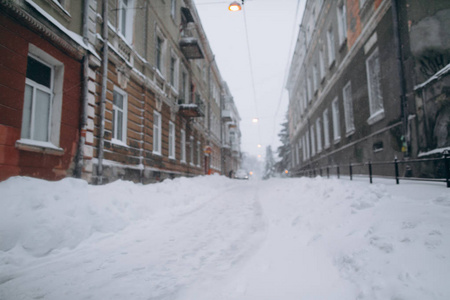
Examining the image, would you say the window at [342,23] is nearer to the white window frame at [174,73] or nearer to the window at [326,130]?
the window at [326,130]

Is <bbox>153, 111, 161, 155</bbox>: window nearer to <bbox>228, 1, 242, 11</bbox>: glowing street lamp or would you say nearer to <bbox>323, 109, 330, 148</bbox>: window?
<bbox>228, 1, 242, 11</bbox>: glowing street lamp

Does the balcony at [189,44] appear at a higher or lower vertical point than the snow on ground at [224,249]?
higher

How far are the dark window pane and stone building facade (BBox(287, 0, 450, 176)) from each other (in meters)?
9.28

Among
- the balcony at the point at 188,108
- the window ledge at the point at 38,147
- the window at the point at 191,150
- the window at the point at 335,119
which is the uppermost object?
the balcony at the point at 188,108

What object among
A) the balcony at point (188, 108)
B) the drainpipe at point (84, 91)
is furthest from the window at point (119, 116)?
the balcony at point (188, 108)

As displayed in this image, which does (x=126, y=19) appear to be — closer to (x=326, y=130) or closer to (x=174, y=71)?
(x=174, y=71)

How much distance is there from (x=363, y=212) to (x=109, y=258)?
369cm

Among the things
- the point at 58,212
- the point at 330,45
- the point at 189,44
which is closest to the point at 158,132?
the point at 189,44

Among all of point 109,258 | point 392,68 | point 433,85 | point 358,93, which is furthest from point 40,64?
point 358,93

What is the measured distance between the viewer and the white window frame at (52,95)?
235 inches

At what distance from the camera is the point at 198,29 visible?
66.9 ft

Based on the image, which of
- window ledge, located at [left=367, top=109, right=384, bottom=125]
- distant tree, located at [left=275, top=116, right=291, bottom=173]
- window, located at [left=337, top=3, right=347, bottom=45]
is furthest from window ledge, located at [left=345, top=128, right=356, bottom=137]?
distant tree, located at [left=275, top=116, right=291, bottom=173]

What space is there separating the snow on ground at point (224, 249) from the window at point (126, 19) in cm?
704

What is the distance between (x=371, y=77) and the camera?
10289mm
